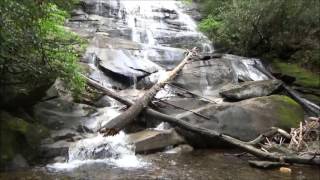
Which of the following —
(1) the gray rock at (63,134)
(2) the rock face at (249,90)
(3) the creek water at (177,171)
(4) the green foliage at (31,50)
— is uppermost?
(4) the green foliage at (31,50)

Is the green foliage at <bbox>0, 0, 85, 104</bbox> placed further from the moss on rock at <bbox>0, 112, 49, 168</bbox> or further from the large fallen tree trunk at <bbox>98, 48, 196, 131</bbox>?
the large fallen tree trunk at <bbox>98, 48, 196, 131</bbox>

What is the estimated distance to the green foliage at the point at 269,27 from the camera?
18453 millimetres

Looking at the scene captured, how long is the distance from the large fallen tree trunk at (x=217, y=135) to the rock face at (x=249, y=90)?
266 cm

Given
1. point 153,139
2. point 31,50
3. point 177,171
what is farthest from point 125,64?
point 177,171

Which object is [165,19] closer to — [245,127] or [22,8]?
[245,127]

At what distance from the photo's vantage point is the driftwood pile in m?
10.9

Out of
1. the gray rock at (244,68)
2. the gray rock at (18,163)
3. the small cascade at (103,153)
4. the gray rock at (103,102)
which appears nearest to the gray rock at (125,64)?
the gray rock at (103,102)

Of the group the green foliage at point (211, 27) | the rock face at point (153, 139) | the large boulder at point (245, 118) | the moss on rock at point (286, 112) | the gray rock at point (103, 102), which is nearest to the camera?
the rock face at point (153, 139)

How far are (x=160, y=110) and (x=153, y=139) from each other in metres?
2.17

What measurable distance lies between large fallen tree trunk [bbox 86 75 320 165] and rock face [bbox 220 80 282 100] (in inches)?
105

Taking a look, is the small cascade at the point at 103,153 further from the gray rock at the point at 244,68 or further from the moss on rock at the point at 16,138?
the gray rock at the point at 244,68

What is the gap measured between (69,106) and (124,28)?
9.65 meters

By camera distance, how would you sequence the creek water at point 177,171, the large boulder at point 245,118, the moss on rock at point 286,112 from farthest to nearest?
the moss on rock at point 286,112, the large boulder at point 245,118, the creek water at point 177,171

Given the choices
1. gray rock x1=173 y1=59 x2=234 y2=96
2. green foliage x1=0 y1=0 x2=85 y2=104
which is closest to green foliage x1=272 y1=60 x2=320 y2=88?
gray rock x1=173 y1=59 x2=234 y2=96
